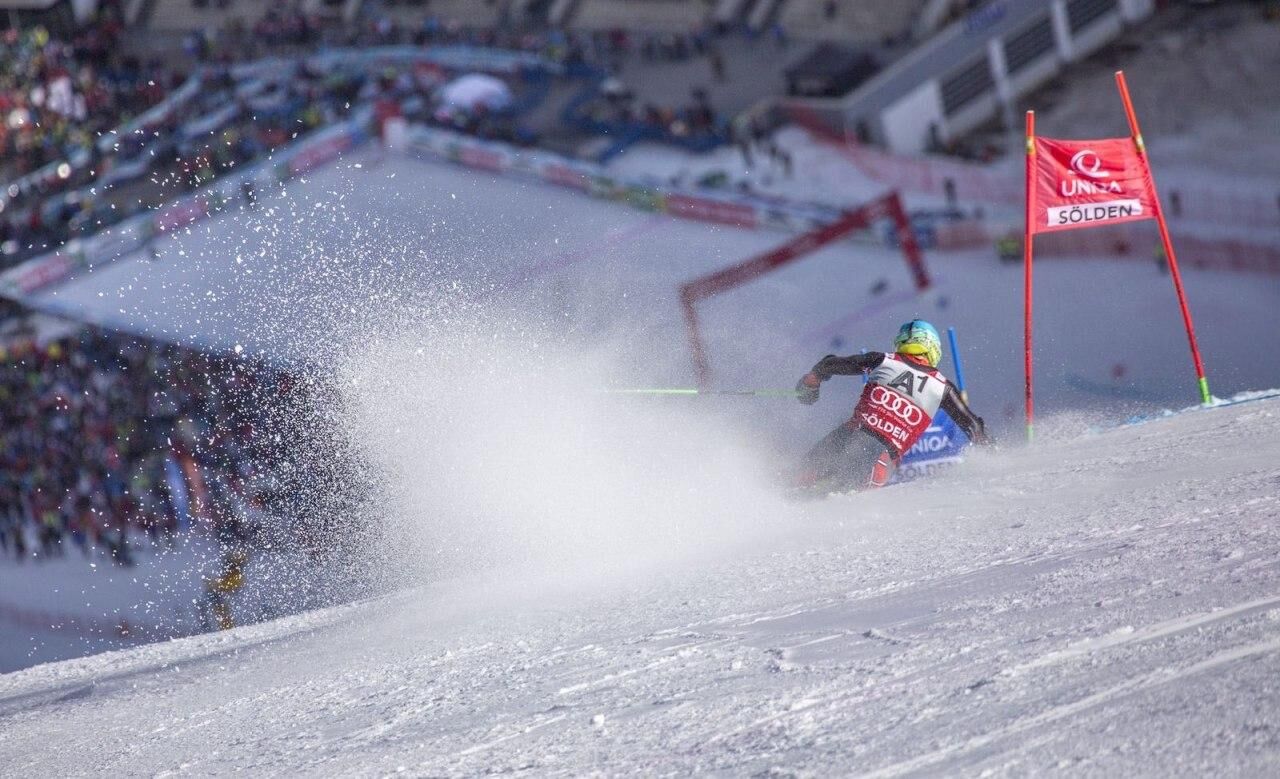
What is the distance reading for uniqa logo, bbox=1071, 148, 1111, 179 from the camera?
10.1 meters

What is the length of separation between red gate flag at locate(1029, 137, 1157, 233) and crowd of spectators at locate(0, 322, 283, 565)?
8.67 m

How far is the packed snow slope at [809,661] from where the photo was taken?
4.91 metres

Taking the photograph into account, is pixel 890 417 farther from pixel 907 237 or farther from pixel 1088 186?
pixel 907 237

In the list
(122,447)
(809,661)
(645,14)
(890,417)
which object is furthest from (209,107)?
(809,661)

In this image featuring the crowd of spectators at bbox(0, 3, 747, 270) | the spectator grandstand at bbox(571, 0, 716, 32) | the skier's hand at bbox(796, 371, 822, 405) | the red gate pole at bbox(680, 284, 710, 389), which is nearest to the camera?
the skier's hand at bbox(796, 371, 822, 405)

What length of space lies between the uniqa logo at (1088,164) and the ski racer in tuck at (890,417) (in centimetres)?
180

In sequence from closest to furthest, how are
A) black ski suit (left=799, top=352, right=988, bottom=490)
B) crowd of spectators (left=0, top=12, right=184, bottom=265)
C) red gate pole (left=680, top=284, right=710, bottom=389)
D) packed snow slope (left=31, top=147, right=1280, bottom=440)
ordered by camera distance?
black ski suit (left=799, top=352, right=988, bottom=490) → packed snow slope (left=31, top=147, right=1280, bottom=440) → red gate pole (left=680, top=284, right=710, bottom=389) → crowd of spectators (left=0, top=12, right=184, bottom=265)

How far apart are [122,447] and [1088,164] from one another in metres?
12.5

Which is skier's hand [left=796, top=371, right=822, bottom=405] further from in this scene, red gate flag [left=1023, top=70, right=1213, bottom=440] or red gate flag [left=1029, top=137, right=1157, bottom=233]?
red gate flag [left=1029, top=137, right=1157, bottom=233]

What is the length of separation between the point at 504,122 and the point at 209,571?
47.9 feet

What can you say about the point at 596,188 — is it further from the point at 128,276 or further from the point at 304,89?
the point at 304,89

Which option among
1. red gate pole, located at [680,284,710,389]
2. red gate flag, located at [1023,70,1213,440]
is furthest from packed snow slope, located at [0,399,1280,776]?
red gate pole, located at [680,284,710,389]

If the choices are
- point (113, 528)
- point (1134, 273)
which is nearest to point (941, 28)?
point (1134, 273)

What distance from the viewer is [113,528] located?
16.2 meters
